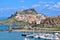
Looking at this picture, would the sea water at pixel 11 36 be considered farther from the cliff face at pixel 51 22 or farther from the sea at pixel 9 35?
the cliff face at pixel 51 22

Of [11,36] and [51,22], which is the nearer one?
[11,36]

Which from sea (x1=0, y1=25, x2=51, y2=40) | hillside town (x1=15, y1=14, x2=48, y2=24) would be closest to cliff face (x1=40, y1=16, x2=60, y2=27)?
hillside town (x1=15, y1=14, x2=48, y2=24)

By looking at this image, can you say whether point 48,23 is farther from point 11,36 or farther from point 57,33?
point 11,36

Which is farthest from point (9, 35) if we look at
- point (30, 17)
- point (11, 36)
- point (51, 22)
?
point (51, 22)

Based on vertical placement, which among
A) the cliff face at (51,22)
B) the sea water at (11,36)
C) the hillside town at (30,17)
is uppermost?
the hillside town at (30,17)

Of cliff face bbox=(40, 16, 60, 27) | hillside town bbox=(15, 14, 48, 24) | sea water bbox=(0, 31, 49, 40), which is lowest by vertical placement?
sea water bbox=(0, 31, 49, 40)

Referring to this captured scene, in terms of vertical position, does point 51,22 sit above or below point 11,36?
above

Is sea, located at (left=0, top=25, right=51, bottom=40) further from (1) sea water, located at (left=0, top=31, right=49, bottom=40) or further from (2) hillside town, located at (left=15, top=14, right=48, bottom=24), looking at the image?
(2) hillside town, located at (left=15, top=14, right=48, bottom=24)

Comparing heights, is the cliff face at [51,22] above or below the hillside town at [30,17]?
below

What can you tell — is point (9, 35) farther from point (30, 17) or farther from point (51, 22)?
point (51, 22)

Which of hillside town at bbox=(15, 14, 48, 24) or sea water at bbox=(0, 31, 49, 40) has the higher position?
hillside town at bbox=(15, 14, 48, 24)

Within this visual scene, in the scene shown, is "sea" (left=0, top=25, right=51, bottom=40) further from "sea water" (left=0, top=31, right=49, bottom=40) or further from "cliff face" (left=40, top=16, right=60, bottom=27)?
"cliff face" (left=40, top=16, right=60, bottom=27)

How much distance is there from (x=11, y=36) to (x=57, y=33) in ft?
5.28

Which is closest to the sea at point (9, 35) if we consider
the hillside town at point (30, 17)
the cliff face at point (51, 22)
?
the hillside town at point (30, 17)
